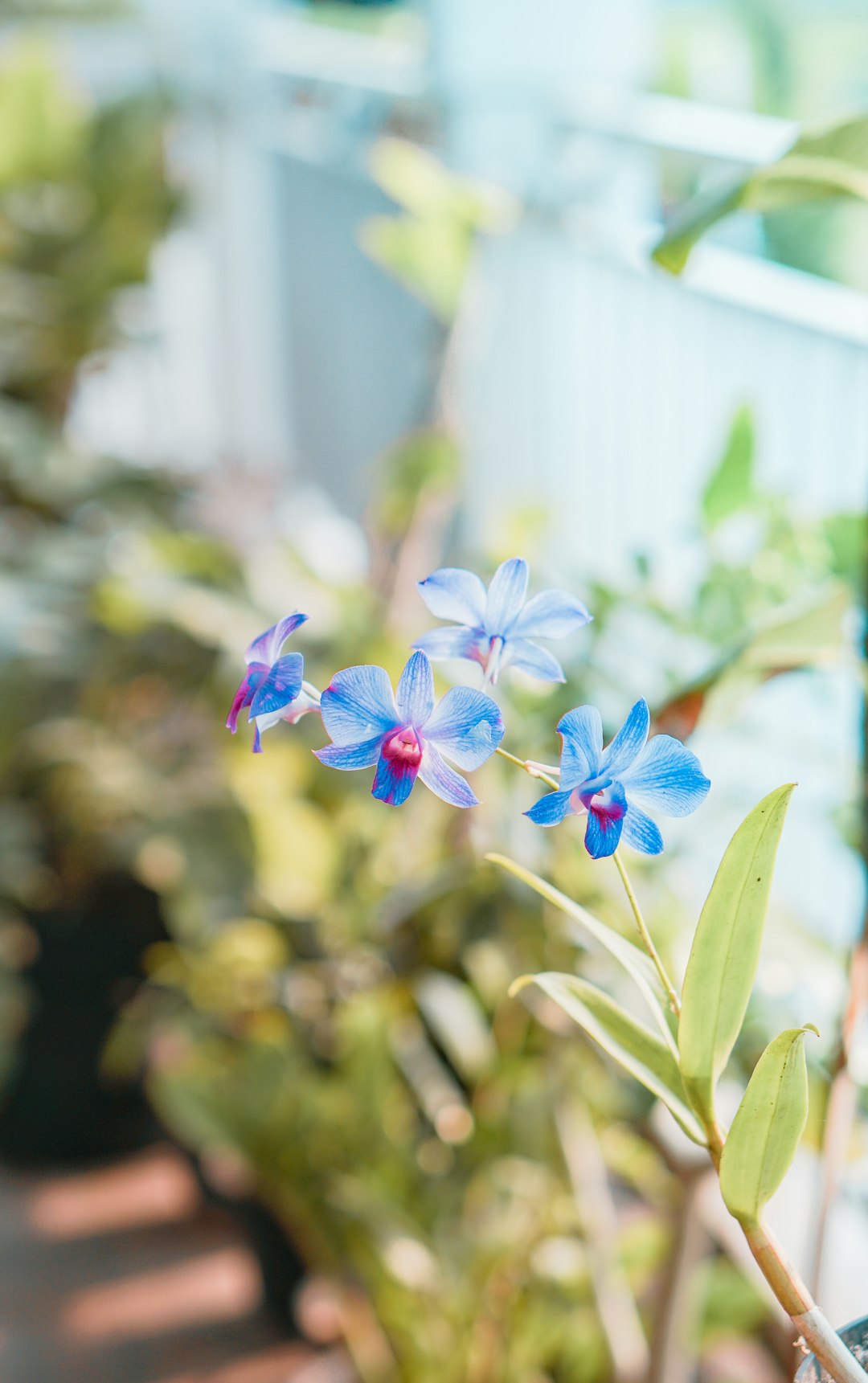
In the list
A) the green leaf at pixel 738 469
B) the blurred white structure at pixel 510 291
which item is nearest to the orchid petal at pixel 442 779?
the green leaf at pixel 738 469

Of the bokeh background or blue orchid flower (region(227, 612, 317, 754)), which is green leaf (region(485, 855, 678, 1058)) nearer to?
blue orchid flower (region(227, 612, 317, 754))

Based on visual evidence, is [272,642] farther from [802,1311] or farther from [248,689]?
[802,1311]

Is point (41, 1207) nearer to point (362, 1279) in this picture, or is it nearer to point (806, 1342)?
point (362, 1279)

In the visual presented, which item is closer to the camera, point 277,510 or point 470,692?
point 470,692

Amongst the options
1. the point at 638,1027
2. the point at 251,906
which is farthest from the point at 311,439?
the point at 638,1027

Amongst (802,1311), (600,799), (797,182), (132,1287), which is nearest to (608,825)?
(600,799)

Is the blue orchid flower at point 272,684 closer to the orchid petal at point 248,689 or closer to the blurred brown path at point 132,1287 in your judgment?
the orchid petal at point 248,689
